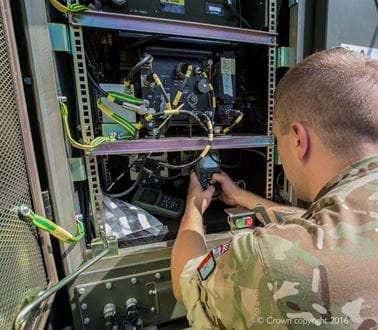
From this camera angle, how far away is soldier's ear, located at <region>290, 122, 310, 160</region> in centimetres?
60

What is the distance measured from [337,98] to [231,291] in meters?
0.45

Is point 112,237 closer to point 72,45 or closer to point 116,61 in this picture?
point 72,45

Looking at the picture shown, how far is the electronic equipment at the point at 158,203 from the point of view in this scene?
1020mm

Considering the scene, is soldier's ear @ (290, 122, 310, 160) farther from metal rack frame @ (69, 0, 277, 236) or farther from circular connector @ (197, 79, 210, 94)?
circular connector @ (197, 79, 210, 94)

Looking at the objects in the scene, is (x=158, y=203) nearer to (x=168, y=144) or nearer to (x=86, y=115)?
(x=168, y=144)

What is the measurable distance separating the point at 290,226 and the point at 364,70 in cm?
39

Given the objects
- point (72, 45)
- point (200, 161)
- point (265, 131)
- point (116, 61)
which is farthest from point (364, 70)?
point (116, 61)

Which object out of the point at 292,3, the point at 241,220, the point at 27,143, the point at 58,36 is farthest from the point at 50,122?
the point at 292,3

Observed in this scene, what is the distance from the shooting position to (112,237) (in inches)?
32.9

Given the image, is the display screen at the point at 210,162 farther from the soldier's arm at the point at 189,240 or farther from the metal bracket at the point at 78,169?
the metal bracket at the point at 78,169

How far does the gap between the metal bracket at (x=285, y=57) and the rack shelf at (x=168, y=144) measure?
279 millimetres

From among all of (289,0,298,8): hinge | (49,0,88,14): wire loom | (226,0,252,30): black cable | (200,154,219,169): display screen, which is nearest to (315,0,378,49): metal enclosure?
(289,0,298,8): hinge
